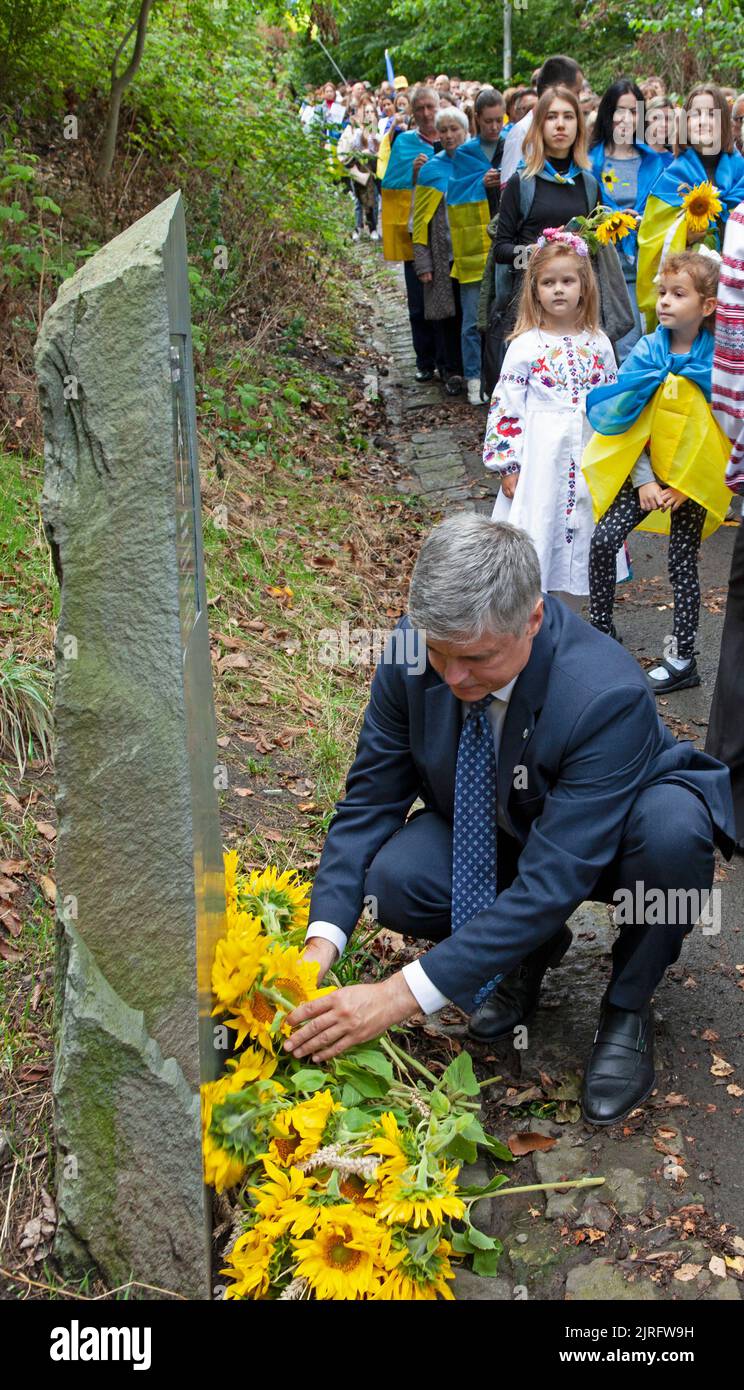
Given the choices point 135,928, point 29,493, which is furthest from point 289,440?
point 135,928

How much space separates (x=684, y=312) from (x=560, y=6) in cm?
1807

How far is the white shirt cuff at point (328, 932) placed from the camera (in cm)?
273

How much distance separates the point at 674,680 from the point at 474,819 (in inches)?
98.1

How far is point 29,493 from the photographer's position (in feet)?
17.8

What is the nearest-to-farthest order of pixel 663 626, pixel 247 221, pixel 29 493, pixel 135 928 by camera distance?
1. pixel 135 928
2. pixel 29 493
3. pixel 663 626
4. pixel 247 221

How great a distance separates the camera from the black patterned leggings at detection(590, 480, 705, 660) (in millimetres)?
4887

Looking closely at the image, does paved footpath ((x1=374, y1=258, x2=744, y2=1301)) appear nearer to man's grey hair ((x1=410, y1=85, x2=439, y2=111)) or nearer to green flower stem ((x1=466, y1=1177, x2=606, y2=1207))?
green flower stem ((x1=466, y1=1177, x2=606, y2=1207))

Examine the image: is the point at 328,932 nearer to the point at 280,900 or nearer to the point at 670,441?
the point at 280,900

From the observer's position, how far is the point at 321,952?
8.85 ft

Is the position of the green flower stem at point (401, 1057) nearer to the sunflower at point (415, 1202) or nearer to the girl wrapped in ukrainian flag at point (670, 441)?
the sunflower at point (415, 1202)

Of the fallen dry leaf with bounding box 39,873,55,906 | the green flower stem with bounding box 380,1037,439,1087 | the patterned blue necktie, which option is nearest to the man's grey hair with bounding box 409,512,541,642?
the patterned blue necktie

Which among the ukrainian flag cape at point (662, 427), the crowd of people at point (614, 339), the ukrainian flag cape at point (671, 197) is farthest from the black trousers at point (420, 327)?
the ukrainian flag cape at point (662, 427)

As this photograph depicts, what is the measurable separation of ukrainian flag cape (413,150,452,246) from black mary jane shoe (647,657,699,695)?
18.0 ft

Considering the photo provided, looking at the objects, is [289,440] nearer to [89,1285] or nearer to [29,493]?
[29,493]
